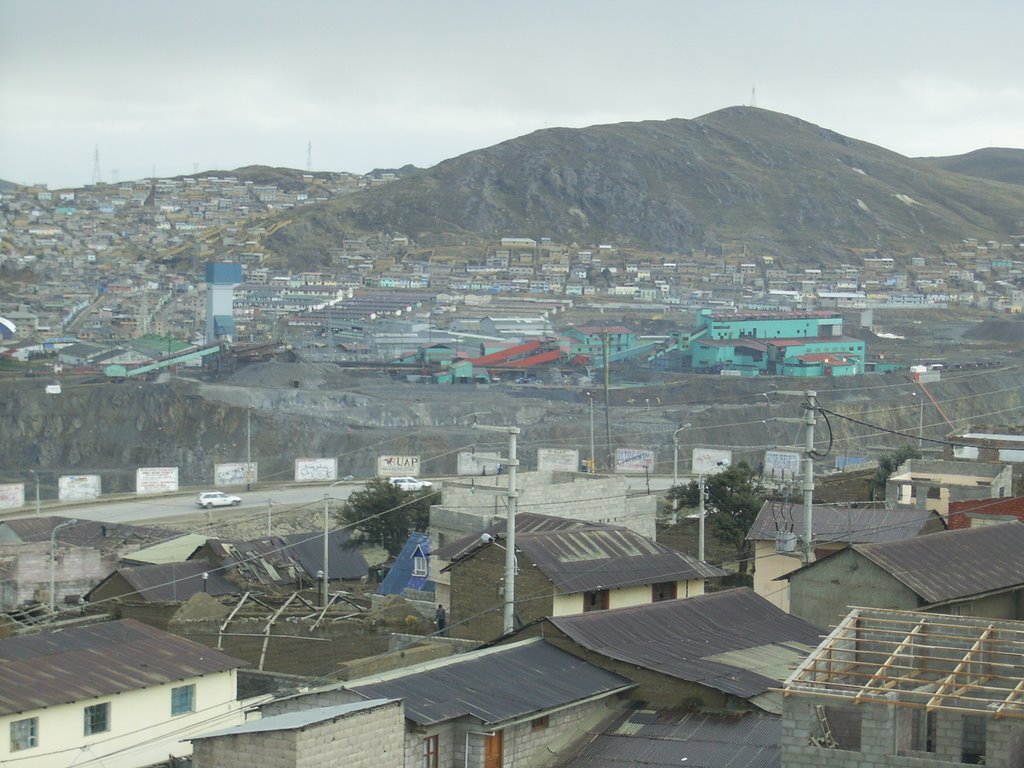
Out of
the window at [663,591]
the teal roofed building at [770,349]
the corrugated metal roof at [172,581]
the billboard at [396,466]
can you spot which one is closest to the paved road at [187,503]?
the billboard at [396,466]

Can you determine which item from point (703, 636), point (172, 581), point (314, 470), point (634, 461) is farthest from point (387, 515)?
point (703, 636)

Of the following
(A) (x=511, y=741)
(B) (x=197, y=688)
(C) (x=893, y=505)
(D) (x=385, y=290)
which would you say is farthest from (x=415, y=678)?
(D) (x=385, y=290)

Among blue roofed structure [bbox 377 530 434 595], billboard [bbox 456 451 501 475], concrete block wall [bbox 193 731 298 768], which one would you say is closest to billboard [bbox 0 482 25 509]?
billboard [bbox 456 451 501 475]

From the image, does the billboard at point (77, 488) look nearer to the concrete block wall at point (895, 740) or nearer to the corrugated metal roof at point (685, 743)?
the corrugated metal roof at point (685, 743)

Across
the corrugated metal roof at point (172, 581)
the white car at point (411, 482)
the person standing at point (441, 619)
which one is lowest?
the white car at point (411, 482)

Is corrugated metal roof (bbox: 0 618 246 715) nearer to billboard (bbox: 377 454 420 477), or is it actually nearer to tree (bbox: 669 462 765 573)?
tree (bbox: 669 462 765 573)

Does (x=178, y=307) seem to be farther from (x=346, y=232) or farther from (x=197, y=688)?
(x=197, y=688)
